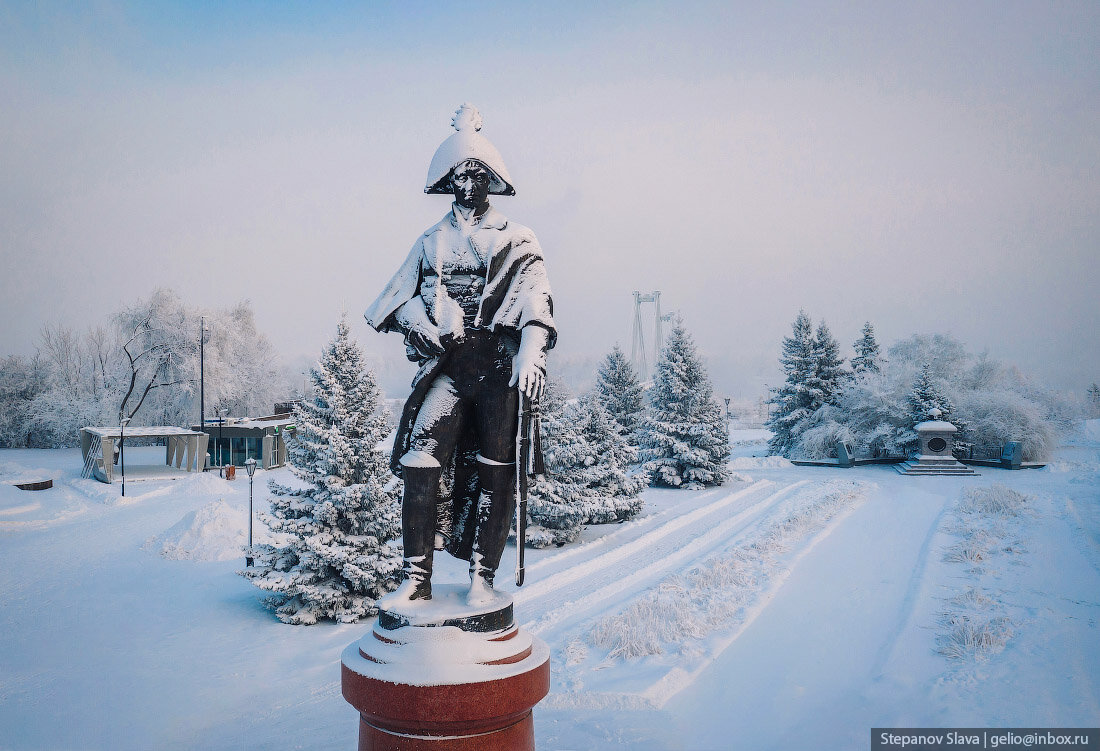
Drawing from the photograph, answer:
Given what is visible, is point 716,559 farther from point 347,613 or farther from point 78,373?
point 78,373

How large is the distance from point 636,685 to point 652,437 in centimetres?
1682

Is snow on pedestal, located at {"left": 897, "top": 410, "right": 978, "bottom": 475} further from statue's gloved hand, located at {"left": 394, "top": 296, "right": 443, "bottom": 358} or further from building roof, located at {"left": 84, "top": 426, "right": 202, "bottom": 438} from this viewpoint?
building roof, located at {"left": 84, "top": 426, "right": 202, "bottom": 438}

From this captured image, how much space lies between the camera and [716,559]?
1011 centimetres

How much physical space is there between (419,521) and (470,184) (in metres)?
2.07

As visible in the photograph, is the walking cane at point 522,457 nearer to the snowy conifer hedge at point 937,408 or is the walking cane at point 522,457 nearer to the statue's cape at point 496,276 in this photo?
the statue's cape at point 496,276

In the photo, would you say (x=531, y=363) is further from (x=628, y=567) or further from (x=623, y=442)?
(x=623, y=442)

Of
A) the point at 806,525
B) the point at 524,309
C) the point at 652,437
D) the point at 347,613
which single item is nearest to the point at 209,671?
the point at 347,613

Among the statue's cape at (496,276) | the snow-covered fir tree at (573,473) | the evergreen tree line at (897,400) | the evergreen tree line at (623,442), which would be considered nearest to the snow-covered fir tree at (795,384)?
the evergreen tree line at (897,400)

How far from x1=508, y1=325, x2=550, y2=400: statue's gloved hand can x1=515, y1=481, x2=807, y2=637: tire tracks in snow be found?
4.75 m

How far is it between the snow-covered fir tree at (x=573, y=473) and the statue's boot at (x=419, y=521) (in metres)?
8.39

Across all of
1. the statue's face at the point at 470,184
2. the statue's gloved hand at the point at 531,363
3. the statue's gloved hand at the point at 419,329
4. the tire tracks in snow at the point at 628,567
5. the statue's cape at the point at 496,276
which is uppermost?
the statue's face at the point at 470,184

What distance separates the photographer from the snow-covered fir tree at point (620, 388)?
26.6 m

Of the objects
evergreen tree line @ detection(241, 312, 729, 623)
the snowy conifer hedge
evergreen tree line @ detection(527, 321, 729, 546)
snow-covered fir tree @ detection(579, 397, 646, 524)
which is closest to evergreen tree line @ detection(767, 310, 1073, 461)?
the snowy conifer hedge

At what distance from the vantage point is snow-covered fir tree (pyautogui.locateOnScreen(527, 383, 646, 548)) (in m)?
12.9
